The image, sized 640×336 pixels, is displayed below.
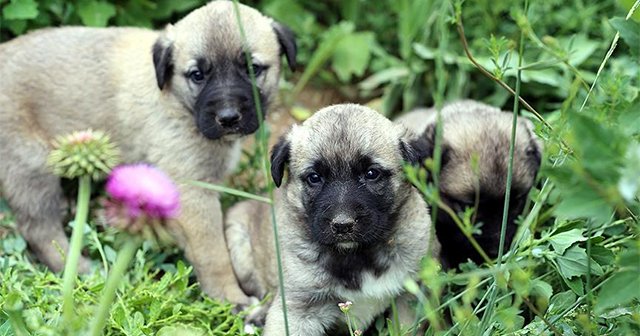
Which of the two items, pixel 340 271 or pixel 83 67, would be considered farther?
pixel 83 67

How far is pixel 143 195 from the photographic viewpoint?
245 centimetres

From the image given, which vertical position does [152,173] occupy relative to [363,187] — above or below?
above

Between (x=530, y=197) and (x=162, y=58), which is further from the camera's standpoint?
(x=162, y=58)

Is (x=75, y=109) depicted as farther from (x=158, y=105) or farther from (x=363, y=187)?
(x=363, y=187)

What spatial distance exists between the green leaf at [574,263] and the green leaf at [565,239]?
0.03 metres

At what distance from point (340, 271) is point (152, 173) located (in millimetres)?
1565

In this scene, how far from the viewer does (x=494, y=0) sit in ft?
20.8

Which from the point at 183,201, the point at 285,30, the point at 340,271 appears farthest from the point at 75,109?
the point at 340,271

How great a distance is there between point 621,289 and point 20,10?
4020mm

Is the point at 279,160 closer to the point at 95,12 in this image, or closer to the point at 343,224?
the point at 343,224

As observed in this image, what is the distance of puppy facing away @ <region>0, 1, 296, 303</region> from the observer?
4.75 m

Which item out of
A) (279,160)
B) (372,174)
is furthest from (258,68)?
(372,174)

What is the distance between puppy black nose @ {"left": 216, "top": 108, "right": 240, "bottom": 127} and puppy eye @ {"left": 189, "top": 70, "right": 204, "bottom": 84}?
0.94 ft

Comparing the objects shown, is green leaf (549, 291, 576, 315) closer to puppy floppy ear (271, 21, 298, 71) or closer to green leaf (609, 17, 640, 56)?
green leaf (609, 17, 640, 56)
